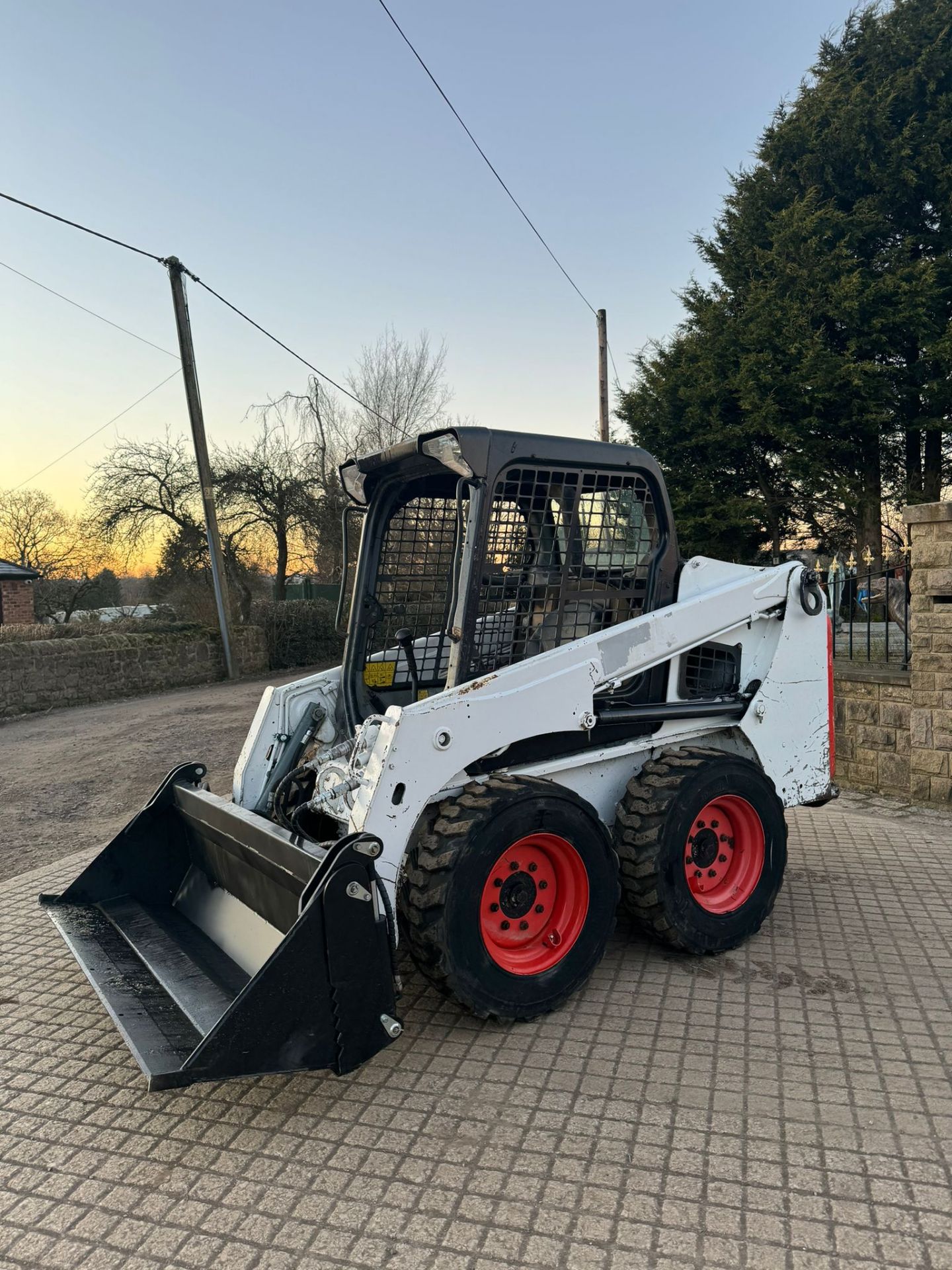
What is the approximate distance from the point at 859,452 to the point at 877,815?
12.8m

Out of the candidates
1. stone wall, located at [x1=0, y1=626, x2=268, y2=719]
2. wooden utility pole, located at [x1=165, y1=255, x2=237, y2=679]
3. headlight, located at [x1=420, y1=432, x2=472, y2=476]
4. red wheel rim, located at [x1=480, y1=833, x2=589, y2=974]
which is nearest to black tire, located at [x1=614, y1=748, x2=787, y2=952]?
red wheel rim, located at [x1=480, y1=833, x2=589, y2=974]

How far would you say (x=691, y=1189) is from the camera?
2537mm

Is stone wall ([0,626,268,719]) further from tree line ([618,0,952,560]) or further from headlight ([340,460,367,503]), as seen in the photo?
headlight ([340,460,367,503])

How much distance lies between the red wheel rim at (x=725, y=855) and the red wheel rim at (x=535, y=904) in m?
0.72

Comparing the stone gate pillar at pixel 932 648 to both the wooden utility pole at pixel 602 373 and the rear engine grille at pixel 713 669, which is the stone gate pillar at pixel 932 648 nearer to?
the rear engine grille at pixel 713 669

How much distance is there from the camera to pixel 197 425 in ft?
54.5

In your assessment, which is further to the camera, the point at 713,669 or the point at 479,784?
the point at 713,669

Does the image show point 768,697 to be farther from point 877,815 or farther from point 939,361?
point 939,361

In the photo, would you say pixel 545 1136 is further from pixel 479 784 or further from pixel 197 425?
pixel 197 425

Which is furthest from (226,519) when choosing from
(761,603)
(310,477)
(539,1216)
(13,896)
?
A: (539,1216)

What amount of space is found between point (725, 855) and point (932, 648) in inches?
131

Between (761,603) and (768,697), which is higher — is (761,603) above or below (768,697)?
above

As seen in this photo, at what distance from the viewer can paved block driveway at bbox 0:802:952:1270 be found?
7.78 feet

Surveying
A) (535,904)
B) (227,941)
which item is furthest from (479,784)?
(227,941)
